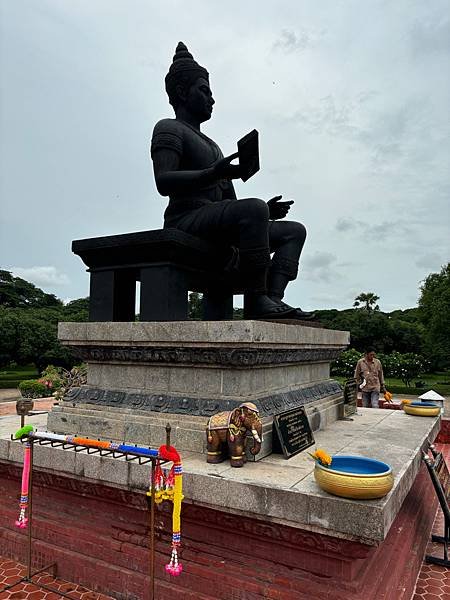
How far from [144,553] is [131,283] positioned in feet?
8.57

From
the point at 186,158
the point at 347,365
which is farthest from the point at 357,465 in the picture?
the point at 347,365

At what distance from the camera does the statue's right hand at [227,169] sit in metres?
4.45

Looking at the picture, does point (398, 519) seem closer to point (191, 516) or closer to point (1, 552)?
point (191, 516)

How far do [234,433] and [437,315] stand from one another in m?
30.2

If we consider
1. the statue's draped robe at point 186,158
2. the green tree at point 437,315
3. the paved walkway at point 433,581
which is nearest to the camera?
the paved walkway at point 433,581

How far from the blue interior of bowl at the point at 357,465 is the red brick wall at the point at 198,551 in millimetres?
478

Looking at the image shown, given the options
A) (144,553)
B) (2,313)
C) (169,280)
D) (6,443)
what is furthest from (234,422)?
(2,313)

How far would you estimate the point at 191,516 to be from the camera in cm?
325

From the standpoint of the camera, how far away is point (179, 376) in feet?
13.5

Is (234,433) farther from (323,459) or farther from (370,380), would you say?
(370,380)

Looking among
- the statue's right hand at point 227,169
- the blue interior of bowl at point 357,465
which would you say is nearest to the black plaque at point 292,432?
the blue interior of bowl at point 357,465

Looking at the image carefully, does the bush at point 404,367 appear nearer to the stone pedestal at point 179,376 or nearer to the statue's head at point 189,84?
the stone pedestal at point 179,376

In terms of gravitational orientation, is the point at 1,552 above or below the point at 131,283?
below

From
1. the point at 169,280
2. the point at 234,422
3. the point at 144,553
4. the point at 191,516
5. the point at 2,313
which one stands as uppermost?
the point at 2,313
